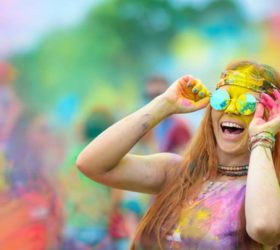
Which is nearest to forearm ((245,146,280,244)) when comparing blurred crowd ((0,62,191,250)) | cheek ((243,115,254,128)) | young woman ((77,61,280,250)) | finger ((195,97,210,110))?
young woman ((77,61,280,250))

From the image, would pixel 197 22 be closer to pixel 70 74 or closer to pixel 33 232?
pixel 70 74

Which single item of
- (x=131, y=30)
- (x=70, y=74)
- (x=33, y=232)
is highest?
(x=131, y=30)

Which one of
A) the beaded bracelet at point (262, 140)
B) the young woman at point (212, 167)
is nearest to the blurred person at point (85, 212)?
the young woman at point (212, 167)

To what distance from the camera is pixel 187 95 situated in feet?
5.98

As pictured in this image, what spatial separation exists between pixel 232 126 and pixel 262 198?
0.26m

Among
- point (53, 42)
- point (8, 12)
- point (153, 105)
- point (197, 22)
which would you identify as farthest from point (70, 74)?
point (153, 105)

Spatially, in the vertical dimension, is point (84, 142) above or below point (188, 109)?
above

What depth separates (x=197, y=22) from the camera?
4117 mm

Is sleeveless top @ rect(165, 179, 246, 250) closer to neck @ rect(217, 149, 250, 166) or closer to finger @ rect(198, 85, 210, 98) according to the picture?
neck @ rect(217, 149, 250, 166)

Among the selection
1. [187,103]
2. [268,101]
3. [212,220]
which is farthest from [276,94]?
[212,220]

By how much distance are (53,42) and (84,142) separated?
2.17 feet

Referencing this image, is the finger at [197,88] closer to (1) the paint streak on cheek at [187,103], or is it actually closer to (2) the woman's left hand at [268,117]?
(1) the paint streak on cheek at [187,103]

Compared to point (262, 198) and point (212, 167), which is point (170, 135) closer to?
point (212, 167)

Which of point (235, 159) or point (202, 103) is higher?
point (202, 103)
